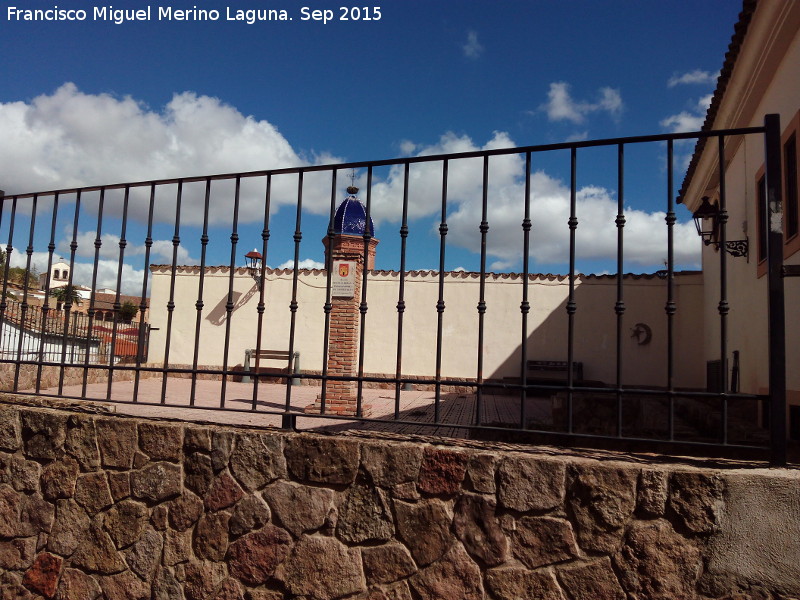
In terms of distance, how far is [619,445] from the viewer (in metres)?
3.47

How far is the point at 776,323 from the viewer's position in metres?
2.15

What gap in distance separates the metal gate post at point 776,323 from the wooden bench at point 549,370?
10461 millimetres

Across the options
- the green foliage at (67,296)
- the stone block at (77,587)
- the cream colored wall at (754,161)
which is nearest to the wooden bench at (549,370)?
the cream colored wall at (754,161)

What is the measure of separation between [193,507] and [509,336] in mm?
11155

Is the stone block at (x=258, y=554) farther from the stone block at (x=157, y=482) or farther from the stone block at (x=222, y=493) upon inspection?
the stone block at (x=157, y=482)

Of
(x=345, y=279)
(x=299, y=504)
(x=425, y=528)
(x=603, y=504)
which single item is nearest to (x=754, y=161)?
(x=345, y=279)

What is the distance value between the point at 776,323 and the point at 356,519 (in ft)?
6.22

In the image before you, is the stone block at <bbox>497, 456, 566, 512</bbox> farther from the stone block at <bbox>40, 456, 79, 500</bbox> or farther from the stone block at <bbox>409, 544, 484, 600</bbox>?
the stone block at <bbox>40, 456, 79, 500</bbox>

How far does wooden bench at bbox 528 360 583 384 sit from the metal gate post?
1046cm

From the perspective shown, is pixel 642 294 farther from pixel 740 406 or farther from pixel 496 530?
pixel 496 530

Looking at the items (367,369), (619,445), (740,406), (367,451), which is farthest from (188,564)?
(367,369)

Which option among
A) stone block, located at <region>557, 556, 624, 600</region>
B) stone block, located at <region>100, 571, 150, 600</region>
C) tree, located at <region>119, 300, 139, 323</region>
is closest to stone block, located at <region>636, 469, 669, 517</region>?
stone block, located at <region>557, 556, 624, 600</region>

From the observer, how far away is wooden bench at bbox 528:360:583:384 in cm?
1257

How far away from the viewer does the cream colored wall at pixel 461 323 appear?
12.6 metres
